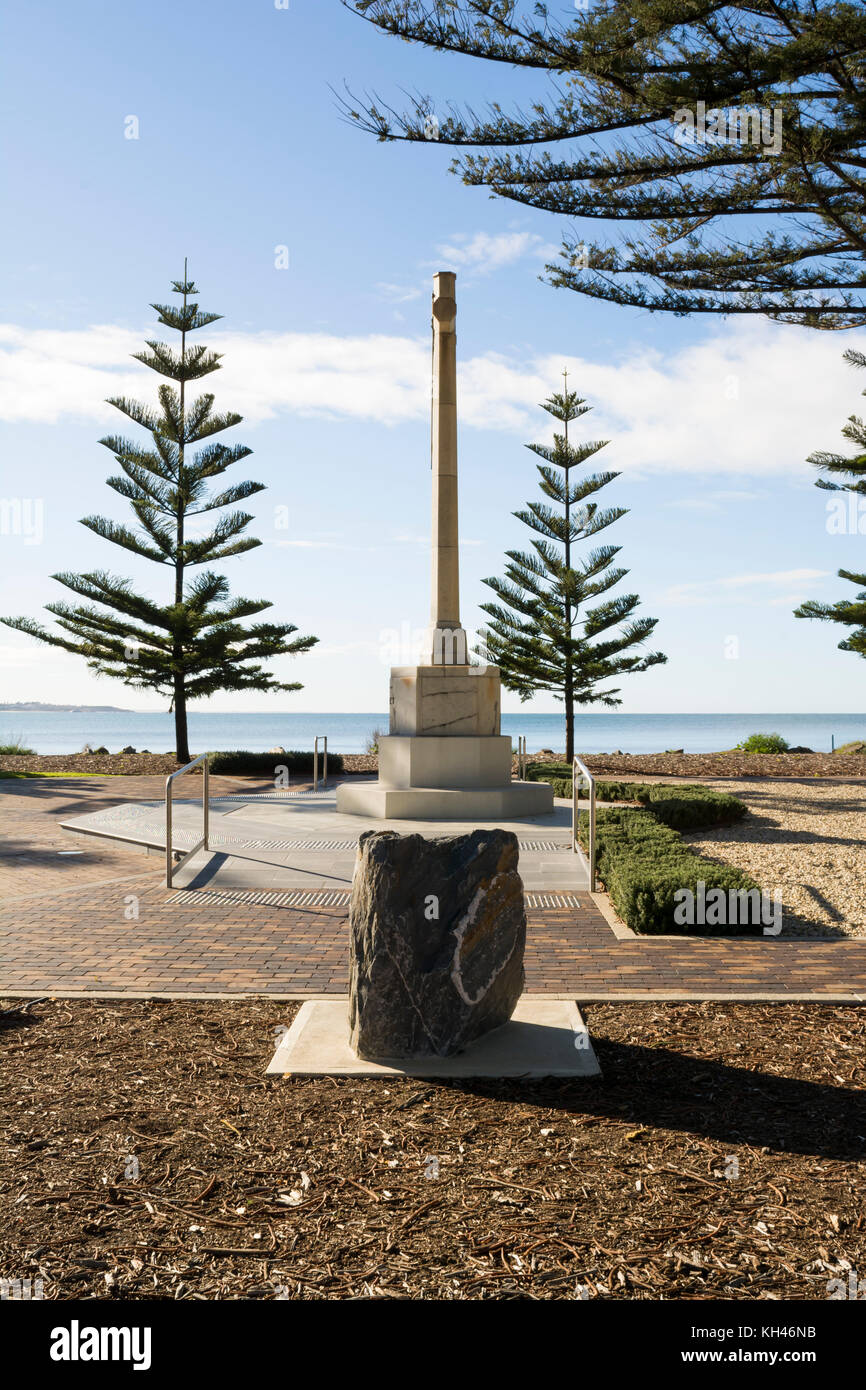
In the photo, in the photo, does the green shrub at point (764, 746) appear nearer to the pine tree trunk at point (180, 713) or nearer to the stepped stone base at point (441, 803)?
the pine tree trunk at point (180, 713)

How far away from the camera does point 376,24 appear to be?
232 inches

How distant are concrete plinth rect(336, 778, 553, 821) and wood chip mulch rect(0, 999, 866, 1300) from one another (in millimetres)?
6009

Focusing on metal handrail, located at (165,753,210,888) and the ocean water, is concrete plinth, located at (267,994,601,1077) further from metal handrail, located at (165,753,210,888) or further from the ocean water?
the ocean water

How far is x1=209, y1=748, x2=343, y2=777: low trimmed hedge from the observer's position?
18.4m

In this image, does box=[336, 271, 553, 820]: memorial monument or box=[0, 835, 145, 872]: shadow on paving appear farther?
box=[336, 271, 553, 820]: memorial monument

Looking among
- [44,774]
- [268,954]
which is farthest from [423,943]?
[44,774]

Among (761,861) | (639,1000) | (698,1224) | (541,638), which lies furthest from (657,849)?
(541,638)

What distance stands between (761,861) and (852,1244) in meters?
6.24

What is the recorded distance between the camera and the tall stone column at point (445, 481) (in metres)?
11.3

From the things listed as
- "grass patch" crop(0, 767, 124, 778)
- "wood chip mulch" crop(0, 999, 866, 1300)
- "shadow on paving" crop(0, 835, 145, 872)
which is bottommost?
"wood chip mulch" crop(0, 999, 866, 1300)

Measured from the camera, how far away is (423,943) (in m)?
4.02

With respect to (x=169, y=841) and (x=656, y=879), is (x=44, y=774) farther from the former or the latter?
(x=656, y=879)

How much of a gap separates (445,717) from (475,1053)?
688 cm

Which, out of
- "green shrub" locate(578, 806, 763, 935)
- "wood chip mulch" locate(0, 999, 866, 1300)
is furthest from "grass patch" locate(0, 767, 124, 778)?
"wood chip mulch" locate(0, 999, 866, 1300)
